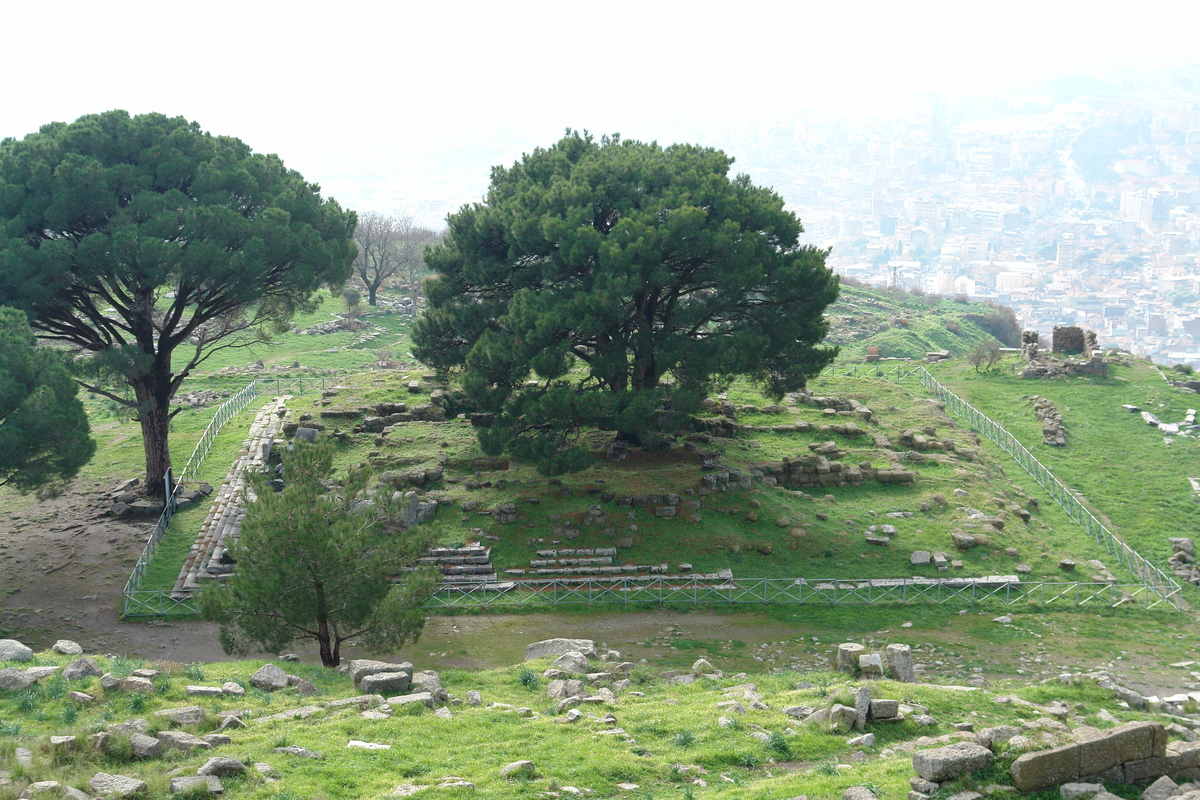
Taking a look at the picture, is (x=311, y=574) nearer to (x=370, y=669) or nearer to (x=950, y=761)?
(x=370, y=669)

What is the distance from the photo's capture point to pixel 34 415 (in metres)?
28.3

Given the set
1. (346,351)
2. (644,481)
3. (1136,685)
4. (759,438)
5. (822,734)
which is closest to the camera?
(822,734)

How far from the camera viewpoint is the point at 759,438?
41906 millimetres

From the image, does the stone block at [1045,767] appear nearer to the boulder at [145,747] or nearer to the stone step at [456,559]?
the boulder at [145,747]

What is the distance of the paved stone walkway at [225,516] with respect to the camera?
3189 cm

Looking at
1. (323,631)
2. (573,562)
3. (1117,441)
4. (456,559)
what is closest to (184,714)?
(323,631)

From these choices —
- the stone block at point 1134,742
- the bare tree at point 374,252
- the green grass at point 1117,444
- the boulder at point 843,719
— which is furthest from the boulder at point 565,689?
the bare tree at point 374,252

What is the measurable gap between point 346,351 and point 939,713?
183 ft

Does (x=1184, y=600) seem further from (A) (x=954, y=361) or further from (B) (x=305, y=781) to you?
(A) (x=954, y=361)

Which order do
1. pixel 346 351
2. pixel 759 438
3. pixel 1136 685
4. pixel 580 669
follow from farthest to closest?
pixel 346 351 < pixel 759 438 < pixel 1136 685 < pixel 580 669

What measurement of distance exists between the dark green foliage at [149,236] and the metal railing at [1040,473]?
28511 mm

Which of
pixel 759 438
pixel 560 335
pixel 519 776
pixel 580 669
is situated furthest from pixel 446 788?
pixel 759 438

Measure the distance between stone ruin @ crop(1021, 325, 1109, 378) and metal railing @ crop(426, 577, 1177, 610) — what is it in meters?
27.2

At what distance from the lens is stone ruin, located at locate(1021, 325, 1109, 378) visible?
185ft
